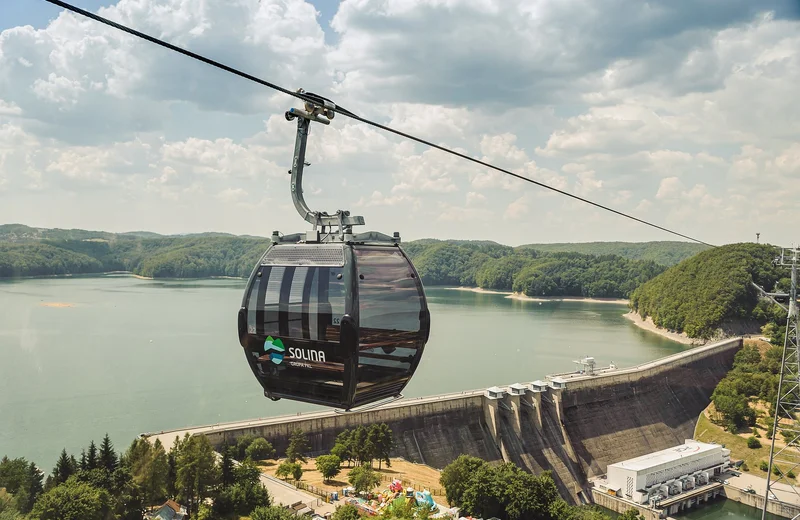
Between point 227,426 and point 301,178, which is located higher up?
point 301,178

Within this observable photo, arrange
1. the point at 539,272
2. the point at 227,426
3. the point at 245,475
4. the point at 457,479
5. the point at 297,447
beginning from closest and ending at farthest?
the point at 245,475
the point at 457,479
the point at 297,447
the point at 227,426
the point at 539,272

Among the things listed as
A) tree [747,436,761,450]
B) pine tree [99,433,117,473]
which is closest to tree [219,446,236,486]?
pine tree [99,433,117,473]

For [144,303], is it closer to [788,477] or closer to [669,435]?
[669,435]

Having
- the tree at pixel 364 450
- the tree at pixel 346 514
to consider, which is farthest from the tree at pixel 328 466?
the tree at pixel 346 514

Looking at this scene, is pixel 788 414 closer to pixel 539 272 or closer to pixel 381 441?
pixel 381 441

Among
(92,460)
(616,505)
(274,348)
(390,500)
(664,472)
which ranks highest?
(274,348)

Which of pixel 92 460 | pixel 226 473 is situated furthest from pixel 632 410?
pixel 92 460

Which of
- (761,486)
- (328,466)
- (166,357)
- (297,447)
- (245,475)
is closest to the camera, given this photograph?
(245,475)

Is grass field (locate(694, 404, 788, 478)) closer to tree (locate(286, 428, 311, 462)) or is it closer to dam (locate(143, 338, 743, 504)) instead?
dam (locate(143, 338, 743, 504))
